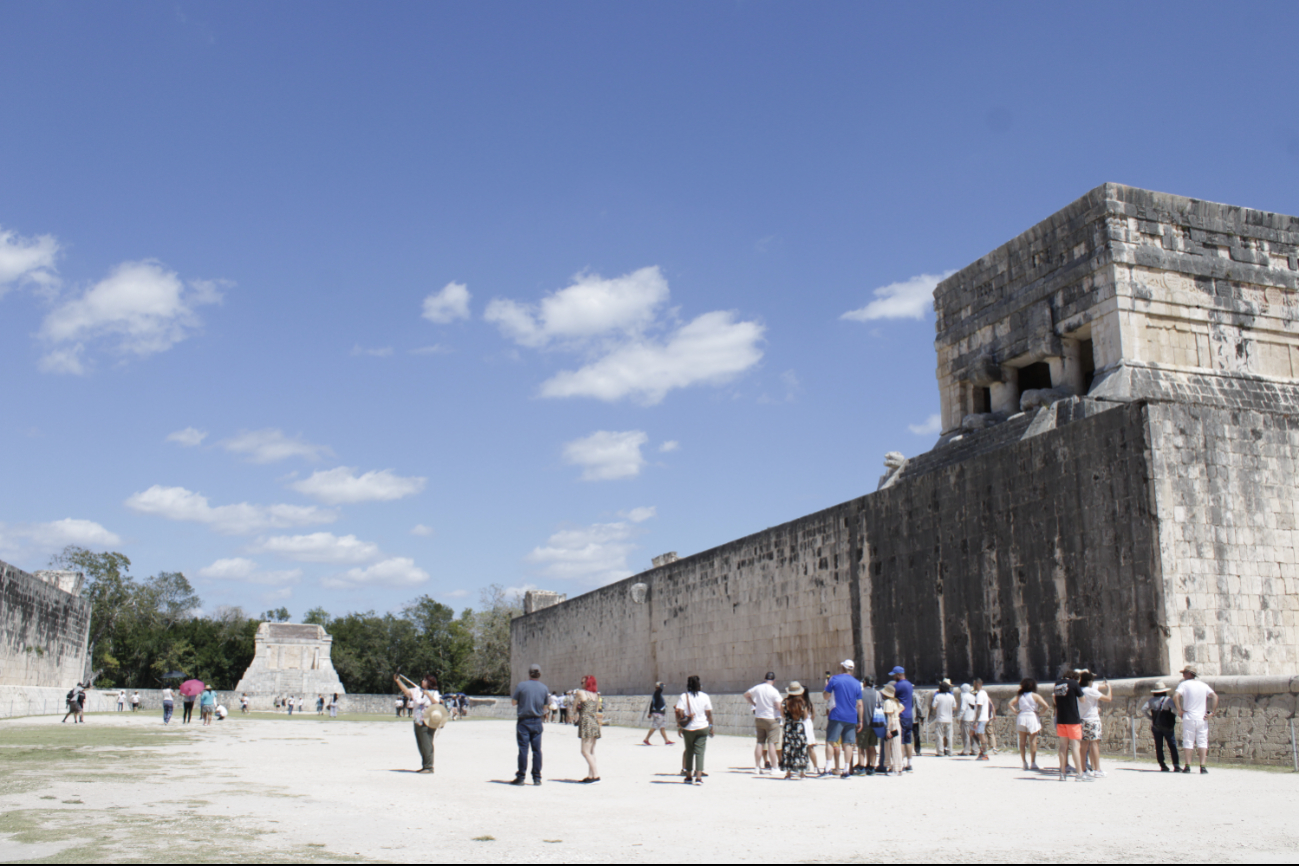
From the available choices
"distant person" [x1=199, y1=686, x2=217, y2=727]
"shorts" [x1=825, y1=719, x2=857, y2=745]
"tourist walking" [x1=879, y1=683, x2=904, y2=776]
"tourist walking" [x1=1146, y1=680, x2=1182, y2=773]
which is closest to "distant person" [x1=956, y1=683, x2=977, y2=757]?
"tourist walking" [x1=879, y1=683, x2=904, y2=776]

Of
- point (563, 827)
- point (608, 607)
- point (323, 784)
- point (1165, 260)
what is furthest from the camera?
point (608, 607)

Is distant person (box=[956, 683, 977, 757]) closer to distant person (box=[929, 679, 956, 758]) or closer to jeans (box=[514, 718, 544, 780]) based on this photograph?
distant person (box=[929, 679, 956, 758])

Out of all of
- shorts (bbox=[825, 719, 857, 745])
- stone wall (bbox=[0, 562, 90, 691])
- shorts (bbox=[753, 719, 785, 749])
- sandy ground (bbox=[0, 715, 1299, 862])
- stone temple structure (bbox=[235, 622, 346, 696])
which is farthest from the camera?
stone temple structure (bbox=[235, 622, 346, 696])

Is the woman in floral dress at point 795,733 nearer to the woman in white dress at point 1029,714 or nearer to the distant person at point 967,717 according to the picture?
the woman in white dress at point 1029,714

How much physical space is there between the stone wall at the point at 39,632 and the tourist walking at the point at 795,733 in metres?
22.4

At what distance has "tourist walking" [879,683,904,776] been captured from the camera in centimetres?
1076

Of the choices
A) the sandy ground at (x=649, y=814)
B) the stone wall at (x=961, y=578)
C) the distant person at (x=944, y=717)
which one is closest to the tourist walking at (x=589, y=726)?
the sandy ground at (x=649, y=814)

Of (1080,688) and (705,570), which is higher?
(705,570)

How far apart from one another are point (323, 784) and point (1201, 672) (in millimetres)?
9990

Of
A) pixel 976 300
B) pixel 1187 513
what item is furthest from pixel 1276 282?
pixel 1187 513

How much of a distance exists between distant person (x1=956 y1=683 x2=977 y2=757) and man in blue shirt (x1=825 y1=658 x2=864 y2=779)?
8.93ft

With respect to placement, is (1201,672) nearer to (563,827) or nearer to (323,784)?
(563,827)

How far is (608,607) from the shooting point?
3086 cm

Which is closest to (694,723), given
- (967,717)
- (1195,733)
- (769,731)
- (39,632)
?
(769,731)
